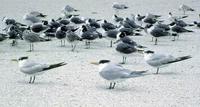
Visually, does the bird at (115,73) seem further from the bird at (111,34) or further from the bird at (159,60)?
the bird at (111,34)

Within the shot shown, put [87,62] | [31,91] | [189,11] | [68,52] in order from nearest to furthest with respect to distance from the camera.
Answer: [31,91] < [87,62] < [68,52] < [189,11]

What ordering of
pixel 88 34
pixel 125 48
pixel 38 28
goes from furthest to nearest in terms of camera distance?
pixel 38 28, pixel 88 34, pixel 125 48

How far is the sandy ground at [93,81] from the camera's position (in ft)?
25.8

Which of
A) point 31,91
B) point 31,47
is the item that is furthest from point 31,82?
point 31,47

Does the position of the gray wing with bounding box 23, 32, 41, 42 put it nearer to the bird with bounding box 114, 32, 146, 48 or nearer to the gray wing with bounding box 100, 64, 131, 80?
the bird with bounding box 114, 32, 146, 48

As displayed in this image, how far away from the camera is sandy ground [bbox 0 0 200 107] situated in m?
7.86

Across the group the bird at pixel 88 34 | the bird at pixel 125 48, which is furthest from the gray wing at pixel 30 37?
the bird at pixel 125 48

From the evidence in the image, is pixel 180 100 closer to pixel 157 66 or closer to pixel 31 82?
pixel 157 66

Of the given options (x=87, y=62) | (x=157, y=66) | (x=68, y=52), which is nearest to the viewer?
(x=157, y=66)

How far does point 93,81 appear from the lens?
9.24 meters

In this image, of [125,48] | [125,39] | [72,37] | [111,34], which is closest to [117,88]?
[125,48]

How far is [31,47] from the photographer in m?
12.8

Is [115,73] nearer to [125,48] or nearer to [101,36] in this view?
[125,48]

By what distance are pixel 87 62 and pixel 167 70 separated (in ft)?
6.13
